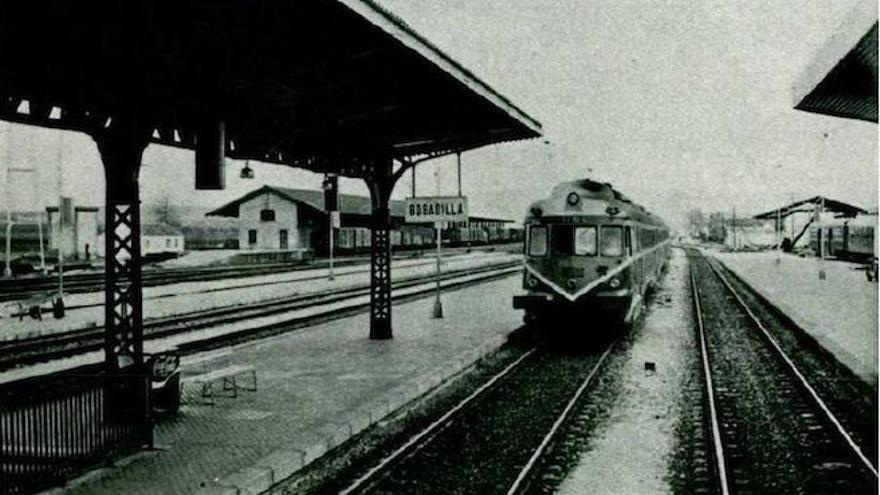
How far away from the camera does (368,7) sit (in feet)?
25.7

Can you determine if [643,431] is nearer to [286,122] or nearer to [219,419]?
[219,419]

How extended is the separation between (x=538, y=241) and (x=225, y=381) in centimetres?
823

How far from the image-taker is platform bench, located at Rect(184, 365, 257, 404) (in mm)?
9945

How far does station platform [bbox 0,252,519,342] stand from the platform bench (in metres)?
8.15

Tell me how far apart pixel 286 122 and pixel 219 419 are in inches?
194

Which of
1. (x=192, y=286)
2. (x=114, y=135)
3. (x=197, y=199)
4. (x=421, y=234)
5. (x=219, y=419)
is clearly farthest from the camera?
(x=197, y=199)

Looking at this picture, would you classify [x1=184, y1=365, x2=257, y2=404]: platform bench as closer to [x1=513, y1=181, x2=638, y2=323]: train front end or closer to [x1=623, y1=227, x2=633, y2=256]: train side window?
[x1=513, y1=181, x2=638, y2=323]: train front end

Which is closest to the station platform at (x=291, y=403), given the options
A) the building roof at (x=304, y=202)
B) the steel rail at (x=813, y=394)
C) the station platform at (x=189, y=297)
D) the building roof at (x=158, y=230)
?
the steel rail at (x=813, y=394)

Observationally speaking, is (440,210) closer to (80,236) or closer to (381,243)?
(381,243)

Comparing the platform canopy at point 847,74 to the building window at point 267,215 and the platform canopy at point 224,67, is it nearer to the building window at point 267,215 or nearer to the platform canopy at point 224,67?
the platform canopy at point 224,67

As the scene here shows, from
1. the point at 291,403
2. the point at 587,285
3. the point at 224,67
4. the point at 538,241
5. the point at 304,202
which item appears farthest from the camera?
the point at 304,202

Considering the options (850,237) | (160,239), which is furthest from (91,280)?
(850,237)

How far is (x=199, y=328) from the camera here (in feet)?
60.8

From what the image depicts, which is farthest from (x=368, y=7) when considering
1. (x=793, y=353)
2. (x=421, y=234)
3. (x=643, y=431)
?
(x=421, y=234)
